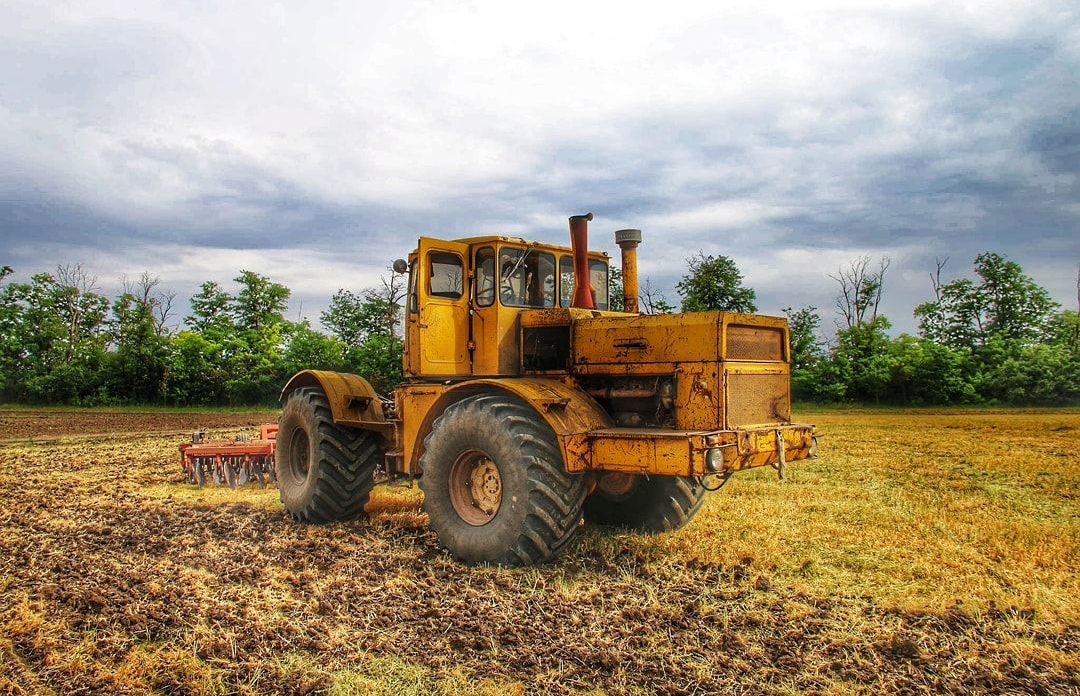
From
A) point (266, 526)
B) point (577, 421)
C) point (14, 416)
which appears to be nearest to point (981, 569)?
point (577, 421)

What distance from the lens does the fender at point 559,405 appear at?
700 centimetres

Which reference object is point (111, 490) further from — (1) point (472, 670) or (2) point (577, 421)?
(1) point (472, 670)

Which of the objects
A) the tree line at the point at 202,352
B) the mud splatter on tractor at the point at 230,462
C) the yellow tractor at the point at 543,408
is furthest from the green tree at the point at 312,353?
the yellow tractor at the point at 543,408

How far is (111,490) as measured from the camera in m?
12.3

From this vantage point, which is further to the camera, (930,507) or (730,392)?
(930,507)

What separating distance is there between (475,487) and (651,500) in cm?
200

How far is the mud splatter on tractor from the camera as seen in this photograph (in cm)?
1230

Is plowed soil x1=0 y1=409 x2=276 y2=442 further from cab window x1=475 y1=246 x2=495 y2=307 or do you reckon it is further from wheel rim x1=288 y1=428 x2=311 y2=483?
cab window x1=475 y1=246 x2=495 y2=307

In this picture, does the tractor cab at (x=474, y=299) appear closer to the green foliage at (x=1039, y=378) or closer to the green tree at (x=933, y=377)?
the green tree at (x=933, y=377)

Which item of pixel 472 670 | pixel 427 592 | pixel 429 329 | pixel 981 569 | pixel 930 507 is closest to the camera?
pixel 472 670

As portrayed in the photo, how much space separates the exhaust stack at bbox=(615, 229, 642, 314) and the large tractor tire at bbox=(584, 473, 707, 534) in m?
1.75

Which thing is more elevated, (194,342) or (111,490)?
(194,342)

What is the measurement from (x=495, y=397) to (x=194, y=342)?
3263 cm

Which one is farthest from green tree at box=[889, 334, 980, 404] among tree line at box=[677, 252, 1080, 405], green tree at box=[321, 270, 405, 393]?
green tree at box=[321, 270, 405, 393]
